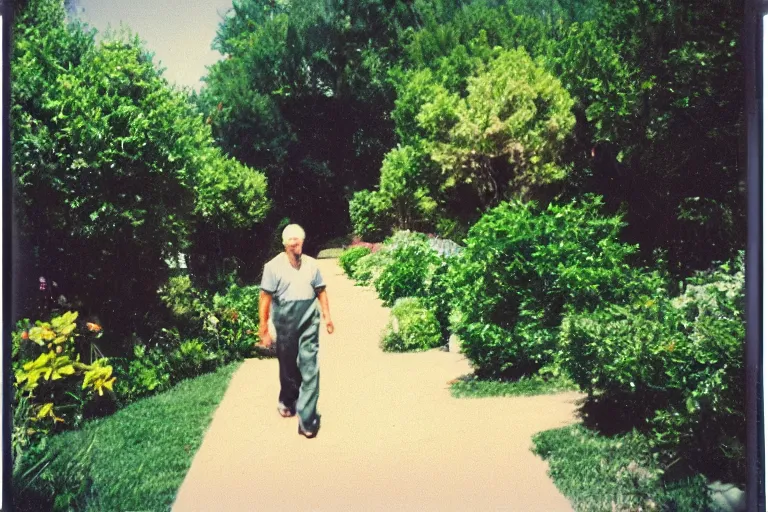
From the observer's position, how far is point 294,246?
523 centimetres

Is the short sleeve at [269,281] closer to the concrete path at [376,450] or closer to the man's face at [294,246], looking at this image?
the man's face at [294,246]

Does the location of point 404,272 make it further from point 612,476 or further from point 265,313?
point 612,476

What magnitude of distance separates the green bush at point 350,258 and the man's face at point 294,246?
6.39ft

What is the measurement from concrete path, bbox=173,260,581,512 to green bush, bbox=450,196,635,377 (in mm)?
571

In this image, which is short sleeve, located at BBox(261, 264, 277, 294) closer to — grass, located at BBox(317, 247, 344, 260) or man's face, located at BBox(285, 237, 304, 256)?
man's face, located at BBox(285, 237, 304, 256)

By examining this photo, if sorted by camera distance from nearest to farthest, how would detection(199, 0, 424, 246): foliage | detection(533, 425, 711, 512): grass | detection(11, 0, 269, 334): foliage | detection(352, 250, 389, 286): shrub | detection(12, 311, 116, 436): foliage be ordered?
detection(533, 425, 711, 512): grass, detection(12, 311, 116, 436): foliage, detection(11, 0, 269, 334): foliage, detection(199, 0, 424, 246): foliage, detection(352, 250, 389, 286): shrub

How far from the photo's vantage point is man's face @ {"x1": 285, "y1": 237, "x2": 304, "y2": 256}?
522cm

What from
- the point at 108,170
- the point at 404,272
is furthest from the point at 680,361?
the point at 404,272

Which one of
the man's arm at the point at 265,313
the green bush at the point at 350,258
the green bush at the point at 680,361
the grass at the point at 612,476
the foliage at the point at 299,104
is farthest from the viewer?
the green bush at the point at 350,258

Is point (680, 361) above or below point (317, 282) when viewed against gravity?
below

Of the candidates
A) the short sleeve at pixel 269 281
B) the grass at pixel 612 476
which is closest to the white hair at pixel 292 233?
the short sleeve at pixel 269 281

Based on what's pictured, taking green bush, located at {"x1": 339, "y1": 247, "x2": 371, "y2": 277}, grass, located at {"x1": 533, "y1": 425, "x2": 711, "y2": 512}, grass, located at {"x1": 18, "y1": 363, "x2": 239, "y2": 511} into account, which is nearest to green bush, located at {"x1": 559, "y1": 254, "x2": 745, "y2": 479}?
grass, located at {"x1": 533, "y1": 425, "x2": 711, "y2": 512}

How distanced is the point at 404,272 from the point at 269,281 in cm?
522

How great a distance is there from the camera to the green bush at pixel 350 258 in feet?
24.3
